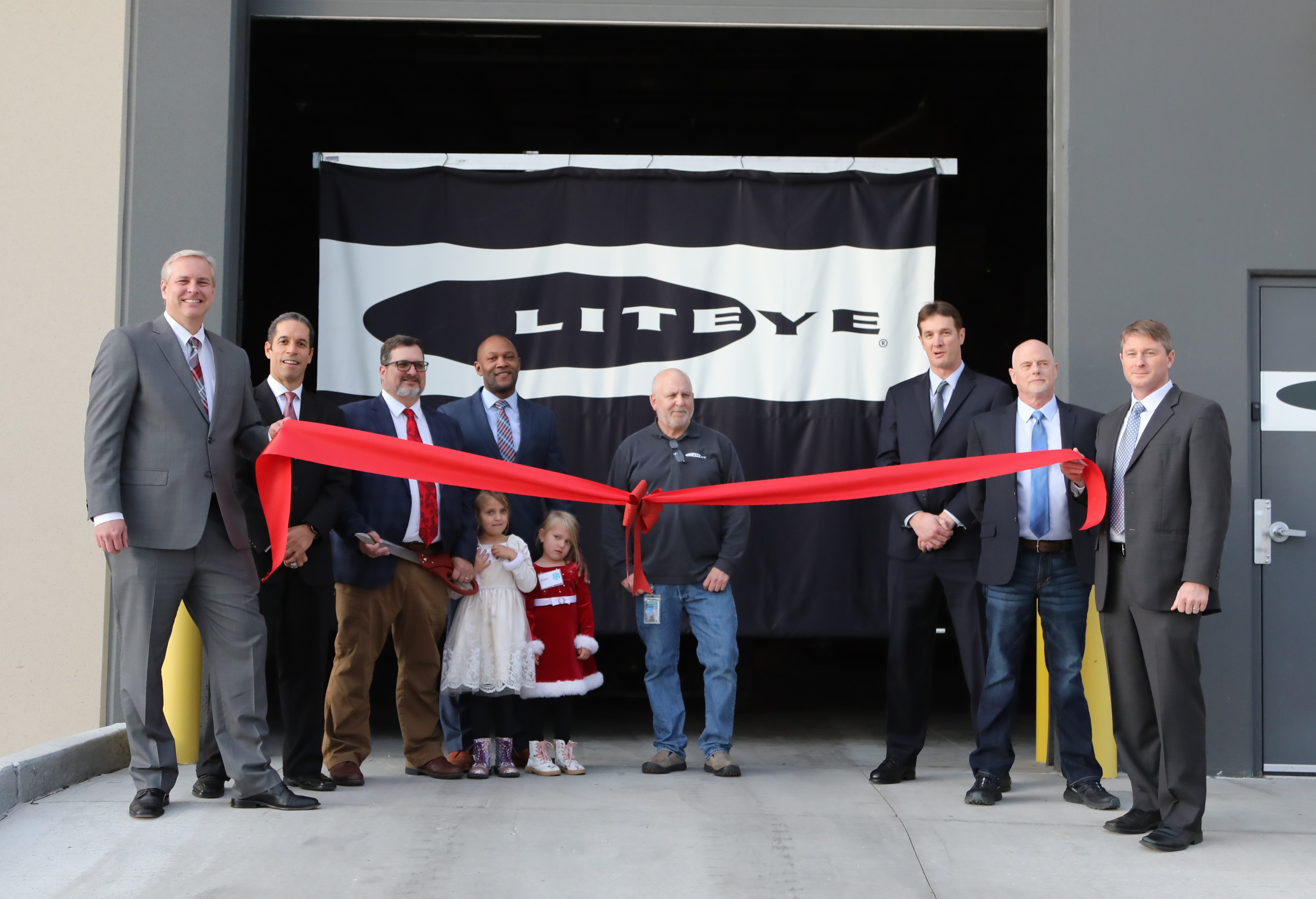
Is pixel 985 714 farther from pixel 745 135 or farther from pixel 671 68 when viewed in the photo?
pixel 745 135

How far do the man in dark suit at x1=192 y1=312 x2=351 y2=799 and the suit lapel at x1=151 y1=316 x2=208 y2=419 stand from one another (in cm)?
34

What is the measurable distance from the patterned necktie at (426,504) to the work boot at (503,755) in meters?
0.85

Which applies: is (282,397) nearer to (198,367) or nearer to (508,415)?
(198,367)

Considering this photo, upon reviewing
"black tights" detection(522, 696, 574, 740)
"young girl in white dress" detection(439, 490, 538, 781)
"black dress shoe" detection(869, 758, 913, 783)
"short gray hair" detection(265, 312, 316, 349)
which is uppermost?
"short gray hair" detection(265, 312, 316, 349)

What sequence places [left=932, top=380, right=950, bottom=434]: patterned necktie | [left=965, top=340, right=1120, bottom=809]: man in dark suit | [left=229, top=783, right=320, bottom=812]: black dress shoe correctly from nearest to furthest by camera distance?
[left=229, top=783, right=320, bottom=812]: black dress shoe
[left=965, top=340, right=1120, bottom=809]: man in dark suit
[left=932, top=380, right=950, bottom=434]: patterned necktie

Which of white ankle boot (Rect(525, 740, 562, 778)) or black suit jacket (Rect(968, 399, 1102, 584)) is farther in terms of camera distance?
white ankle boot (Rect(525, 740, 562, 778))

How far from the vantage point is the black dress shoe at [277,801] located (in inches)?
151

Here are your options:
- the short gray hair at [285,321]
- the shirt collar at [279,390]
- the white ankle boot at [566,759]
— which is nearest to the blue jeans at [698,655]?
the white ankle boot at [566,759]

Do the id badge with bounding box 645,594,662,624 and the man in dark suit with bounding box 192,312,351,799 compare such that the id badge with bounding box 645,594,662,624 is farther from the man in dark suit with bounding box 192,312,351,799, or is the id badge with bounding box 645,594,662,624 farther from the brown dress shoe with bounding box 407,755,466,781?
the man in dark suit with bounding box 192,312,351,799

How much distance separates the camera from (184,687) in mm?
4680

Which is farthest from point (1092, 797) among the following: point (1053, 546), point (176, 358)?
point (176, 358)

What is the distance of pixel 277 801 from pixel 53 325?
8.32 feet

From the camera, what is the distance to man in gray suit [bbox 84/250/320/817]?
146 inches

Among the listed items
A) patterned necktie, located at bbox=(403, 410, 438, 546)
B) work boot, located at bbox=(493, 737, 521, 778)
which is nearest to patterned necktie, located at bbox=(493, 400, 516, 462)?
patterned necktie, located at bbox=(403, 410, 438, 546)
